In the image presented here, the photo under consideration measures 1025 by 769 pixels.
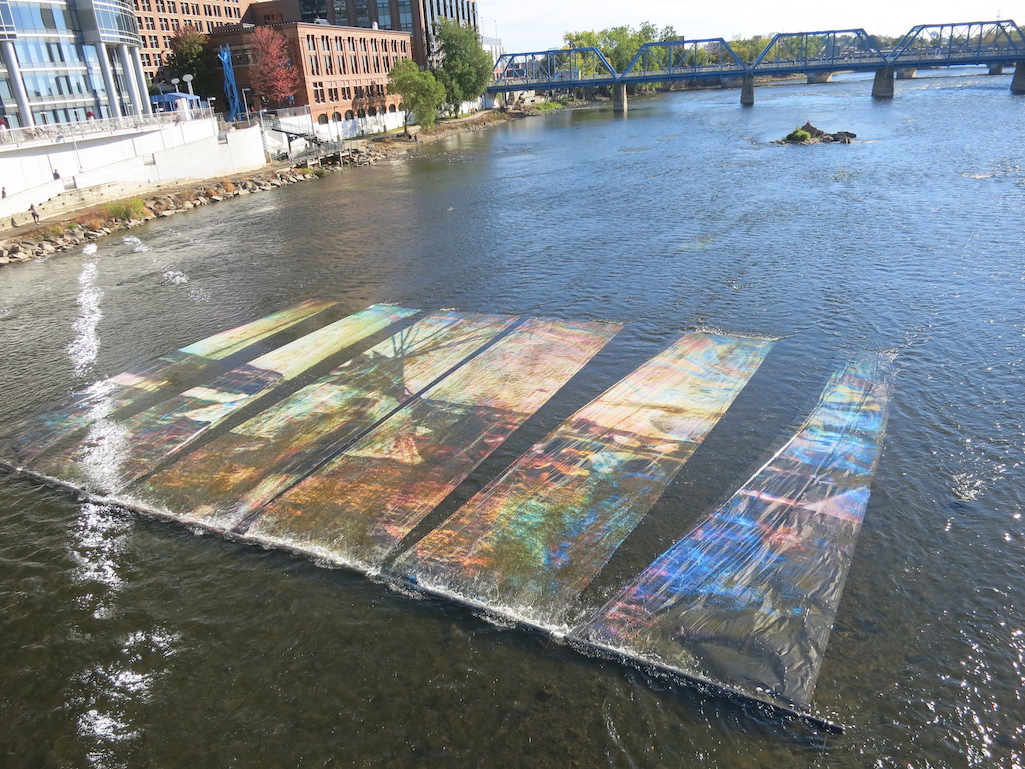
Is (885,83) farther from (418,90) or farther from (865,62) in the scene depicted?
(418,90)

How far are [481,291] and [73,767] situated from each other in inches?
712

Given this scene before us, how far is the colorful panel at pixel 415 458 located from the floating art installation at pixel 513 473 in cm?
4

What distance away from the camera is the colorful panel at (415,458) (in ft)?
36.6

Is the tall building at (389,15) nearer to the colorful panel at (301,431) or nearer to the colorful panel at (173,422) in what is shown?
the colorful panel at (173,422)

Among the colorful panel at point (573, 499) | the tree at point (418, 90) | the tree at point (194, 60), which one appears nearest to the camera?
the colorful panel at point (573, 499)

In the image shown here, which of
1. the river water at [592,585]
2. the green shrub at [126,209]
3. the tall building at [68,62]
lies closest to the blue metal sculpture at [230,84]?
the tall building at [68,62]

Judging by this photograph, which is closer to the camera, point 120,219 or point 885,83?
point 120,219

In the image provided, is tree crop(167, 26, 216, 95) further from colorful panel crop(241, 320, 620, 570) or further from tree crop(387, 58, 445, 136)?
colorful panel crop(241, 320, 620, 570)

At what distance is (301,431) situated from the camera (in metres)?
14.5

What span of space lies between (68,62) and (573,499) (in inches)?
2528

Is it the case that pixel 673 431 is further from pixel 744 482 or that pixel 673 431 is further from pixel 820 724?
pixel 820 724

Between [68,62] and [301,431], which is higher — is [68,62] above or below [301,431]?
above

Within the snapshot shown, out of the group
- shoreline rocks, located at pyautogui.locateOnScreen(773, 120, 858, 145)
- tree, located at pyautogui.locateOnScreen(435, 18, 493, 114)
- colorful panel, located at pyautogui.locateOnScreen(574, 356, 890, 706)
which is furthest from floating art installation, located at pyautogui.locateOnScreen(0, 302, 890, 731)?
tree, located at pyautogui.locateOnScreen(435, 18, 493, 114)

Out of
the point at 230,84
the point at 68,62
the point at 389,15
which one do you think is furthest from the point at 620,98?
the point at 68,62
